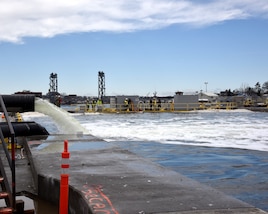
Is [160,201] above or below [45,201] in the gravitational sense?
above

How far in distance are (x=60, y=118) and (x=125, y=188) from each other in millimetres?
11700

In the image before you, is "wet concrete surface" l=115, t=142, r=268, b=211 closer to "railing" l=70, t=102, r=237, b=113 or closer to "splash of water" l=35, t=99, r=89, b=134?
"splash of water" l=35, t=99, r=89, b=134

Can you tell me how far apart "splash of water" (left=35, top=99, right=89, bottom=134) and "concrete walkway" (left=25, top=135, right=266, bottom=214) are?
6.24 meters

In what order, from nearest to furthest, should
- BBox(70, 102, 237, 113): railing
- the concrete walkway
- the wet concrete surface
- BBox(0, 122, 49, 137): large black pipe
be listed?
the concrete walkway
the wet concrete surface
BBox(0, 122, 49, 137): large black pipe
BBox(70, 102, 237, 113): railing

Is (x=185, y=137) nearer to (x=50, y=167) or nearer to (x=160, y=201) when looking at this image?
(x=50, y=167)

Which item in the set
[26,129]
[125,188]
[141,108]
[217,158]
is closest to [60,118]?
[26,129]

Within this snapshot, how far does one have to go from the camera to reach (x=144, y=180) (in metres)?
6.49

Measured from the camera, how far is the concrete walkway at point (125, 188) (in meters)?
4.90

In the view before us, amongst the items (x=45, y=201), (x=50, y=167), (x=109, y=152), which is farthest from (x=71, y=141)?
(x=45, y=201)

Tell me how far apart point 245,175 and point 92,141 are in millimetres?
5103

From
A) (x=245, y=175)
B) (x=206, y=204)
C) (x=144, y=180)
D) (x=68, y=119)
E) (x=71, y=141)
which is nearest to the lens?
(x=206, y=204)

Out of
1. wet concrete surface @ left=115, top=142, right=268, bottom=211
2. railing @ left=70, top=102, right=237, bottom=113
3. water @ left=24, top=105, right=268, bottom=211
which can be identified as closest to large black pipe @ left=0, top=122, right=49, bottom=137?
water @ left=24, top=105, right=268, bottom=211

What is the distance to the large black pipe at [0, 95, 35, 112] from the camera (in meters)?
14.1

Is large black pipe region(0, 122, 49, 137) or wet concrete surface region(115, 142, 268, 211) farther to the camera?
large black pipe region(0, 122, 49, 137)
